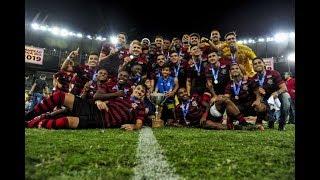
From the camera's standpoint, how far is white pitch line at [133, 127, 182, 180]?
13.6ft

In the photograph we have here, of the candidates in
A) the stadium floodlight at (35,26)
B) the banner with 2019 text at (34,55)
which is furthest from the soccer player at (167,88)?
the banner with 2019 text at (34,55)

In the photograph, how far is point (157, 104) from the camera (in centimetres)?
941

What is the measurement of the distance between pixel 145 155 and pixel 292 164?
2.20m

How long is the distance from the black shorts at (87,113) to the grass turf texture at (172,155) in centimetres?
113

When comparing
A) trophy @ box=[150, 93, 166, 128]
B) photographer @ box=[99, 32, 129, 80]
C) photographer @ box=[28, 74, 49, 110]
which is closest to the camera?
trophy @ box=[150, 93, 166, 128]

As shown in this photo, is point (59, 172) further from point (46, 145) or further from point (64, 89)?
point (64, 89)

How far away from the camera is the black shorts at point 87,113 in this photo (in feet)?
27.3

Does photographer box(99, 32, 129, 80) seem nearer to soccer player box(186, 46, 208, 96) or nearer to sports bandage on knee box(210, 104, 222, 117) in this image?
soccer player box(186, 46, 208, 96)

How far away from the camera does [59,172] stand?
160 inches

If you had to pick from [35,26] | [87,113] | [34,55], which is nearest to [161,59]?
[87,113]

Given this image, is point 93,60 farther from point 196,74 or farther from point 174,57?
point 196,74

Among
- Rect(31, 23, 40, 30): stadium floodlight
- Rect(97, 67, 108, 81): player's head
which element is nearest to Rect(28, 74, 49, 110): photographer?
Rect(97, 67, 108, 81): player's head

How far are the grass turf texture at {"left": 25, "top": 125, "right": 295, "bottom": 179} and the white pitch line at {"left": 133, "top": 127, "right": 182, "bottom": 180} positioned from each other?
0.09 m

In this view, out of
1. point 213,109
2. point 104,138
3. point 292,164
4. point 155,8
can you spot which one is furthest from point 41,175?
point 155,8
